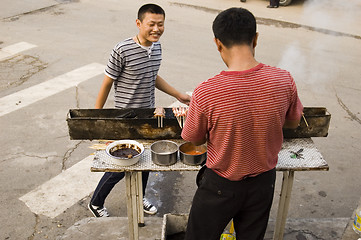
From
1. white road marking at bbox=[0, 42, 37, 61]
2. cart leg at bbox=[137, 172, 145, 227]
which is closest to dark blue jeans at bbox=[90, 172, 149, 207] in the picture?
cart leg at bbox=[137, 172, 145, 227]

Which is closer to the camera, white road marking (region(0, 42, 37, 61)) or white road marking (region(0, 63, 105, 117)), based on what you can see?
white road marking (region(0, 63, 105, 117))

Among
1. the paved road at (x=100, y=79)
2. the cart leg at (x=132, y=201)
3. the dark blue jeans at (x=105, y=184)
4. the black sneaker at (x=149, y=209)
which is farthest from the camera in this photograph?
→ the paved road at (x=100, y=79)

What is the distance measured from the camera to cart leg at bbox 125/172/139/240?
296cm

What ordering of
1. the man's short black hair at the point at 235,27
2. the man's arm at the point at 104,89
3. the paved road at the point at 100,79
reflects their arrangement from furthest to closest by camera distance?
the paved road at the point at 100,79 → the man's arm at the point at 104,89 → the man's short black hair at the point at 235,27

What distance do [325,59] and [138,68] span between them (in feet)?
19.4

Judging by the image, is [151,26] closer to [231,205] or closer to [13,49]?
[231,205]

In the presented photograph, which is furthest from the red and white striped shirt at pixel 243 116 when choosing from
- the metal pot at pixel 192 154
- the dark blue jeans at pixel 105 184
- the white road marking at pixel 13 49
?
the white road marking at pixel 13 49

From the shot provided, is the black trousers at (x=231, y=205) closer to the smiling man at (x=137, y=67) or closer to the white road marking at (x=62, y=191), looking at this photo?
the smiling man at (x=137, y=67)

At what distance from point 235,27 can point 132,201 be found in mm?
1742

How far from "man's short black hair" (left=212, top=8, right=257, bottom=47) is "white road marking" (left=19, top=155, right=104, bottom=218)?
289 cm

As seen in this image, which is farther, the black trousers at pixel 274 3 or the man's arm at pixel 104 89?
the black trousers at pixel 274 3

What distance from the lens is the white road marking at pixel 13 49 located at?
25.5ft

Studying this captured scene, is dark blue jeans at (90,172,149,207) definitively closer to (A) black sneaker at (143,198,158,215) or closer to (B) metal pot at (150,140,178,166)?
(A) black sneaker at (143,198,158,215)

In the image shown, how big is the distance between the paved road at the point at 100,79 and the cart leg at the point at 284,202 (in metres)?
0.82
